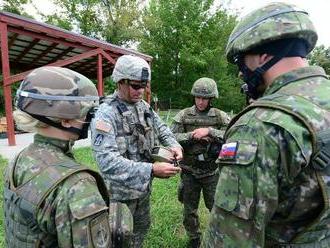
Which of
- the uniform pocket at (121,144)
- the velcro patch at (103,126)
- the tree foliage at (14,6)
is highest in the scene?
the tree foliage at (14,6)

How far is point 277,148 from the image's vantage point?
1467 mm

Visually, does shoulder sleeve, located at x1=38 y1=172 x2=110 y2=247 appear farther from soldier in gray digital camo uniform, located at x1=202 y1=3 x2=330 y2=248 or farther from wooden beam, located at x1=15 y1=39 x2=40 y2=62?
wooden beam, located at x1=15 y1=39 x2=40 y2=62

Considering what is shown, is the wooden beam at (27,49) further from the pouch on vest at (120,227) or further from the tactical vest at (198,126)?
the pouch on vest at (120,227)

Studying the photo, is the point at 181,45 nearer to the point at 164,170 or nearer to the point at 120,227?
the point at 164,170

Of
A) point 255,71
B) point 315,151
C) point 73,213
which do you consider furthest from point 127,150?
point 315,151

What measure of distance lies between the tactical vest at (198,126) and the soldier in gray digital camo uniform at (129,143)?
1.16 meters

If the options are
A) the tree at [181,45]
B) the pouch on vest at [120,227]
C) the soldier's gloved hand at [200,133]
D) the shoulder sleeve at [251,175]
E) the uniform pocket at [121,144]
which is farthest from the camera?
the tree at [181,45]

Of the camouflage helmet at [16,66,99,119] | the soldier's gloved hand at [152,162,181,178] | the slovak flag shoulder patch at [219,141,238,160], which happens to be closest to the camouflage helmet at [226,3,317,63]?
the slovak flag shoulder patch at [219,141,238,160]

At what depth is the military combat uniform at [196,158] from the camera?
457 cm

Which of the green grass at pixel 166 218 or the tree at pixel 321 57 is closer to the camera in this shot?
the green grass at pixel 166 218

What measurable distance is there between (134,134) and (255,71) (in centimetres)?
174

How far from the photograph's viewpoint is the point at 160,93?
35.2 metres

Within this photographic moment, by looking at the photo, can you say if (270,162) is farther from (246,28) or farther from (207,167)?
(207,167)

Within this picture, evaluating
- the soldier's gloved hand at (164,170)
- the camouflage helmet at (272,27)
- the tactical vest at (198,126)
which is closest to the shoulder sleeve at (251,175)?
the camouflage helmet at (272,27)
